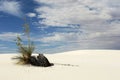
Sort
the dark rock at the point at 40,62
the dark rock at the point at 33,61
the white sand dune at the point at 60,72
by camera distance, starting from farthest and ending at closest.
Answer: the dark rock at the point at 33,61
the dark rock at the point at 40,62
the white sand dune at the point at 60,72

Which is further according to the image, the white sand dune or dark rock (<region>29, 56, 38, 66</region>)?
dark rock (<region>29, 56, 38, 66</region>)

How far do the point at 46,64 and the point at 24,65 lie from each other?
0.95m

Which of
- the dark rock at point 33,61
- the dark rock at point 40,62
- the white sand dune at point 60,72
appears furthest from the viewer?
the dark rock at point 33,61

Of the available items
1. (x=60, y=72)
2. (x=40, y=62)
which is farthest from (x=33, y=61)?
(x=60, y=72)

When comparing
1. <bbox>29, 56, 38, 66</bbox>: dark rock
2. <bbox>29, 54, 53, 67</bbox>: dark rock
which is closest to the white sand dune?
<bbox>29, 54, 53, 67</bbox>: dark rock

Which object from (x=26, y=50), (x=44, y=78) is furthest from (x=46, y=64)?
(x=44, y=78)

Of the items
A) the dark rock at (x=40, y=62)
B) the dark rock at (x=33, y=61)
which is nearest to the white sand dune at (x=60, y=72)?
the dark rock at (x=40, y=62)

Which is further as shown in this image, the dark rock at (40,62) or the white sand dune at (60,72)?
the dark rock at (40,62)

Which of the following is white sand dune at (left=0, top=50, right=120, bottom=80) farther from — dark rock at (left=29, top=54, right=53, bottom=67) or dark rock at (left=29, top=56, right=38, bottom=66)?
→ dark rock at (left=29, top=56, right=38, bottom=66)

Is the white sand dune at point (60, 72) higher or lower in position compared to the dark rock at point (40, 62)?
lower

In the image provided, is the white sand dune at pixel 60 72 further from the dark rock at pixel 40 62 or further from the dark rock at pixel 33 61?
the dark rock at pixel 33 61

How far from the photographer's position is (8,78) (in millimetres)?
6910

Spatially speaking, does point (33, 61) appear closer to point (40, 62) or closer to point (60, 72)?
point (40, 62)

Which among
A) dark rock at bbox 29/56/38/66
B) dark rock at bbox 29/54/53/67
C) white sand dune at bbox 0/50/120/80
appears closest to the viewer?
white sand dune at bbox 0/50/120/80
